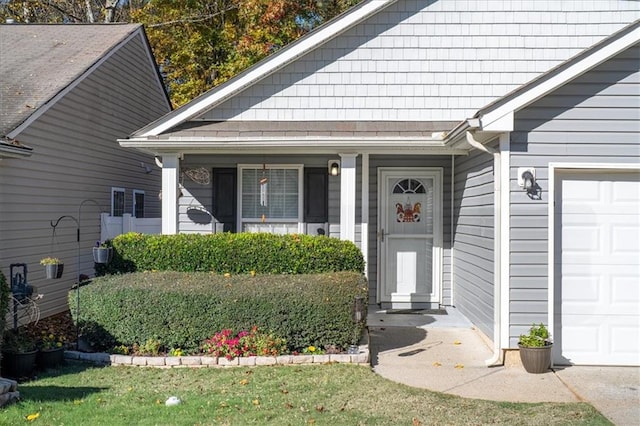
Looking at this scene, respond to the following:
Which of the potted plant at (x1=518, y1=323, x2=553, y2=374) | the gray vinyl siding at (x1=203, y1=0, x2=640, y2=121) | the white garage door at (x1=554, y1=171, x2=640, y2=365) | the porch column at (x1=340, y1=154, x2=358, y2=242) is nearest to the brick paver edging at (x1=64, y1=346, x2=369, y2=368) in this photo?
the potted plant at (x1=518, y1=323, x2=553, y2=374)

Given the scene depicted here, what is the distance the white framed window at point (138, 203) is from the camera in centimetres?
1425

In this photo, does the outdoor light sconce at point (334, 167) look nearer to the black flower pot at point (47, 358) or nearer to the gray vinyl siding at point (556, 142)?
the gray vinyl siding at point (556, 142)

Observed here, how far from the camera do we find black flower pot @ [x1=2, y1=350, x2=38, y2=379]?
644 cm

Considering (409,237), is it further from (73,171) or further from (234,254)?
(73,171)

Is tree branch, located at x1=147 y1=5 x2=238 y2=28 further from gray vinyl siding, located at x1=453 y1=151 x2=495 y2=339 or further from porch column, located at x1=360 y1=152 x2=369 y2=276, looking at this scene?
gray vinyl siding, located at x1=453 y1=151 x2=495 y2=339

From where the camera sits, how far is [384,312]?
9.64 m

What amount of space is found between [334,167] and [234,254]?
255 centimetres

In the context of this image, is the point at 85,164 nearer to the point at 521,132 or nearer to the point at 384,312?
the point at 384,312

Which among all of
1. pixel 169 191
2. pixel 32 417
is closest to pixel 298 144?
pixel 169 191

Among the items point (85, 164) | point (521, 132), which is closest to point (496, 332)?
point (521, 132)

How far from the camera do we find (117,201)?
43.6 ft

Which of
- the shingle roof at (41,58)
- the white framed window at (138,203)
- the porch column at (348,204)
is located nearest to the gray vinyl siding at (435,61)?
the porch column at (348,204)

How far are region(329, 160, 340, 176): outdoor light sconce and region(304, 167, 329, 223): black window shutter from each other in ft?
0.81

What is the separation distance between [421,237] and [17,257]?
21.2ft
